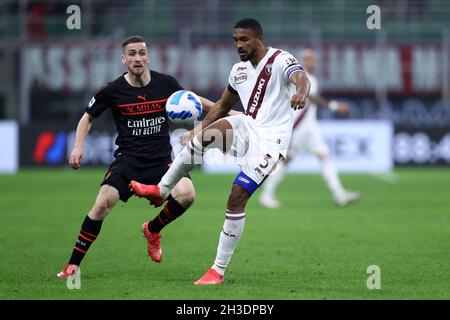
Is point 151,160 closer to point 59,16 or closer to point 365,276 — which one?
point 365,276

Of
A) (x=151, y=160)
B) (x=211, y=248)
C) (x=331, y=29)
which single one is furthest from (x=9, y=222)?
(x=331, y=29)

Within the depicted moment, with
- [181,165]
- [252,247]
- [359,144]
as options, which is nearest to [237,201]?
[181,165]

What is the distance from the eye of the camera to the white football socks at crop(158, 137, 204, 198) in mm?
8633

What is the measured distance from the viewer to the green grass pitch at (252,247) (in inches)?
327

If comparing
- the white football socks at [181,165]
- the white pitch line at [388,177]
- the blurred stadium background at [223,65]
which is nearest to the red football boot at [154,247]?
the white football socks at [181,165]

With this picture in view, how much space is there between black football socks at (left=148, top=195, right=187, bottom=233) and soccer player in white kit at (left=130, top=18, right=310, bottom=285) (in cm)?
74

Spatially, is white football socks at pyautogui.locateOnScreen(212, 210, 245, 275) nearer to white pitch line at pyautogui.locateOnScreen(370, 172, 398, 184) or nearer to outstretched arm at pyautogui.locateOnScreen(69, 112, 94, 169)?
outstretched arm at pyautogui.locateOnScreen(69, 112, 94, 169)

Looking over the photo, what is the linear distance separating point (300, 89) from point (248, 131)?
2.55 feet

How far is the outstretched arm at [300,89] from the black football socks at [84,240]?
234 cm

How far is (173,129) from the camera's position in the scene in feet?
83.1

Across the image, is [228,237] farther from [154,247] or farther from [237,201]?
[154,247]

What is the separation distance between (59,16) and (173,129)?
6.89 metres

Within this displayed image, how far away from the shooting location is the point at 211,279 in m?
8.60

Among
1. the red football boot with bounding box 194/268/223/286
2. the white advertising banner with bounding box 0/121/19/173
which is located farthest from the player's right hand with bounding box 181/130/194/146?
the white advertising banner with bounding box 0/121/19/173
